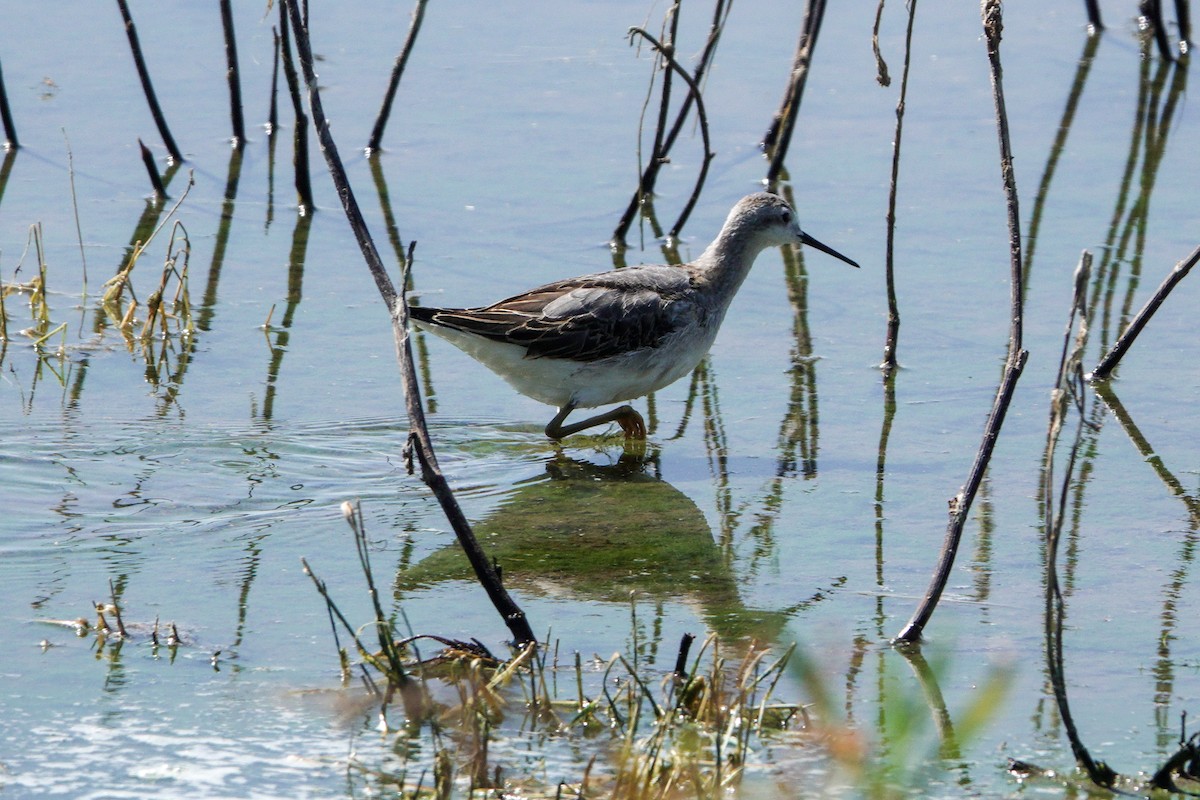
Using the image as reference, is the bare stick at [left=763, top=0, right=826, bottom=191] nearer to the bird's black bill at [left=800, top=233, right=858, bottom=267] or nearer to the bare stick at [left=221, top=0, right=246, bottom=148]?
the bird's black bill at [left=800, top=233, right=858, bottom=267]

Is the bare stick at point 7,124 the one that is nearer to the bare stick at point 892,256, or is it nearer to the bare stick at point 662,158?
the bare stick at point 662,158

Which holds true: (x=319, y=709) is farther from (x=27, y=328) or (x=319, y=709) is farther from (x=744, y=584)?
(x=27, y=328)

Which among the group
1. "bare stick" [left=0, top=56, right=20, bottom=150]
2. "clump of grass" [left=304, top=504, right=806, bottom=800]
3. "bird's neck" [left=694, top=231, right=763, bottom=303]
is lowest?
"clump of grass" [left=304, top=504, right=806, bottom=800]

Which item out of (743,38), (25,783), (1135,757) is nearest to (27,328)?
(25,783)

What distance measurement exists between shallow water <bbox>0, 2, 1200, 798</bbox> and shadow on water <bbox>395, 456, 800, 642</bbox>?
21 mm

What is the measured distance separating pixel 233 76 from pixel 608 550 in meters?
5.05

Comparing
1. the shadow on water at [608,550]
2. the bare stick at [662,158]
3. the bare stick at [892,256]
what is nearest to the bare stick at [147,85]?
the bare stick at [662,158]

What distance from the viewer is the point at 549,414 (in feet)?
23.9

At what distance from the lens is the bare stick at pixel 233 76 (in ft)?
30.6

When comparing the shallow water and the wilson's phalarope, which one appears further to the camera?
the wilson's phalarope

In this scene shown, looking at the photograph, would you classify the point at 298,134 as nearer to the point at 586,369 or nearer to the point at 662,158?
the point at 662,158

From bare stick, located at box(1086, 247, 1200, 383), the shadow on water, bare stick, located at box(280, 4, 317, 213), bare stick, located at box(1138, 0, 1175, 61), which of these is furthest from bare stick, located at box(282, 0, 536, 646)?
bare stick, located at box(1138, 0, 1175, 61)

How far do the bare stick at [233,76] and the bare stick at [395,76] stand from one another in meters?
0.79

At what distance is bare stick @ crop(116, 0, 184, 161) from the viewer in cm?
912
